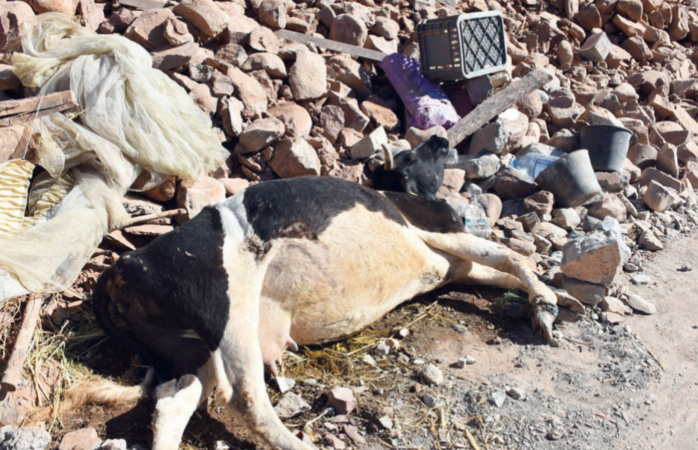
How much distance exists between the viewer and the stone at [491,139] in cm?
567

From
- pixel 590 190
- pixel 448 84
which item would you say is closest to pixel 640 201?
pixel 590 190

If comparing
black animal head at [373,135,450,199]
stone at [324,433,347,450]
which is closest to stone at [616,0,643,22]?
black animal head at [373,135,450,199]

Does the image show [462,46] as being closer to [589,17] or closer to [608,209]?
[608,209]

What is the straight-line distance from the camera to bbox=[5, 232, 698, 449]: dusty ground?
3.05 meters

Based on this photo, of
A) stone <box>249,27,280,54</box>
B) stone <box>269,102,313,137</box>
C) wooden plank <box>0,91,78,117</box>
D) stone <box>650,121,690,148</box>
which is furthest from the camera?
stone <box>650,121,690,148</box>

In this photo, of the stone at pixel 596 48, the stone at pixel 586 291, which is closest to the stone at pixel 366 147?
the stone at pixel 586 291

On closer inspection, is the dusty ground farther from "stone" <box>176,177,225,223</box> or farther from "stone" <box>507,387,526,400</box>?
"stone" <box>176,177,225,223</box>

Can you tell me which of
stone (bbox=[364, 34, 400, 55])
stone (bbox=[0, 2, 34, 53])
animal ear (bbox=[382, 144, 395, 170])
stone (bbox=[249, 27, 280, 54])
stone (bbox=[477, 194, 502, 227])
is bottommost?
stone (bbox=[477, 194, 502, 227])

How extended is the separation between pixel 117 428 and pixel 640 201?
5.10 metres

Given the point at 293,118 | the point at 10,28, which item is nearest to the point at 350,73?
the point at 293,118

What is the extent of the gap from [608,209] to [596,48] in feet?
11.8

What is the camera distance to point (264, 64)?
5.46 meters

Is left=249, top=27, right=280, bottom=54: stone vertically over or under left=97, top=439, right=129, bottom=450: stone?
over

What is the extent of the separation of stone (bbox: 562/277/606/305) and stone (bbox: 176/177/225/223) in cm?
242
